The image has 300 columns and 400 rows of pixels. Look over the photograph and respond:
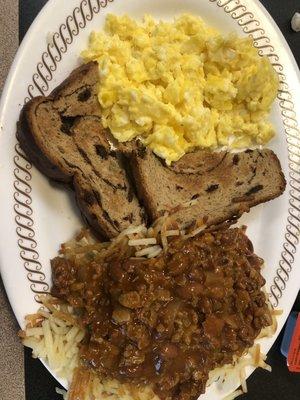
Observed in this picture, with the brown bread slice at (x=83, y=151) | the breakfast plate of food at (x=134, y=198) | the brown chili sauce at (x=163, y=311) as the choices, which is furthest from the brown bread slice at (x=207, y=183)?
the brown chili sauce at (x=163, y=311)

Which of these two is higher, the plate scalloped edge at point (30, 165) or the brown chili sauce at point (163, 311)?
the plate scalloped edge at point (30, 165)

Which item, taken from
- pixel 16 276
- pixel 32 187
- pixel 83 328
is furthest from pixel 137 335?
pixel 32 187

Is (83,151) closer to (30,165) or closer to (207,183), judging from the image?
(30,165)

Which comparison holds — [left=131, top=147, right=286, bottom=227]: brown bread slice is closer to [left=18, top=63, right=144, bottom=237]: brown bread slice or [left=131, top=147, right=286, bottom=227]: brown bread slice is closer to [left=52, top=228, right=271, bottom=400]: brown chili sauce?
[left=18, top=63, right=144, bottom=237]: brown bread slice

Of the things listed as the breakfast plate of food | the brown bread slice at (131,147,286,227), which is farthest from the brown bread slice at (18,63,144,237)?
the brown bread slice at (131,147,286,227)

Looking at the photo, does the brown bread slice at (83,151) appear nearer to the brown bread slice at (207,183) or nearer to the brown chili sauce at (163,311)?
the brown bread slice at (207,183)

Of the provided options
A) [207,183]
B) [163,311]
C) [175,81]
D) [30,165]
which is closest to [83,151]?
[30,165]

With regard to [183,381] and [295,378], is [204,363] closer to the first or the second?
[183,381]
